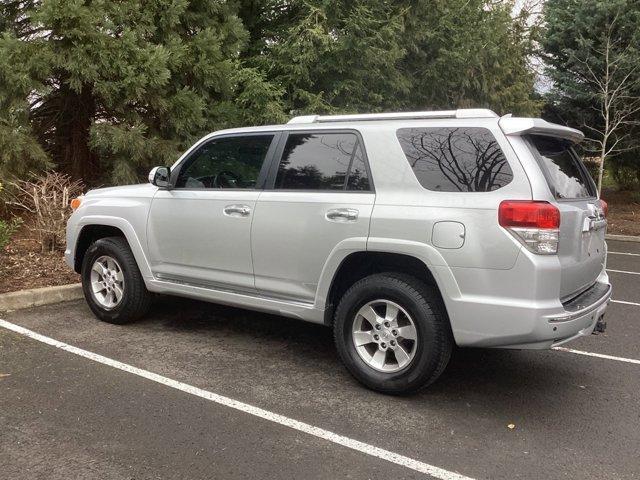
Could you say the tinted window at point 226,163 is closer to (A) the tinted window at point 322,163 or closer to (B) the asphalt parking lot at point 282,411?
(A) the tinted window at point 322,163

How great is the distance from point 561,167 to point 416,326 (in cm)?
148

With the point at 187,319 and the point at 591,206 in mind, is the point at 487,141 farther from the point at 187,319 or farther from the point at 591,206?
the point at 187,319

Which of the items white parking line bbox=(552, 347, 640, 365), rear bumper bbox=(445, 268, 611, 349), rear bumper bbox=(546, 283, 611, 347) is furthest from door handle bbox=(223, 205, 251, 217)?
white parking line bbox=(552, 347, 640, 365)

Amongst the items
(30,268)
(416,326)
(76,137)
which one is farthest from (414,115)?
(76,137)

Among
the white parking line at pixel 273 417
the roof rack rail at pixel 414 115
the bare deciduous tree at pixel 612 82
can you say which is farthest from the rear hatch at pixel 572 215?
the bare deciduous tree at pixel 612 82

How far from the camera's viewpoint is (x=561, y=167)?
384 centimetres

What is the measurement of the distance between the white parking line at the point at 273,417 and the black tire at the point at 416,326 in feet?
2.07

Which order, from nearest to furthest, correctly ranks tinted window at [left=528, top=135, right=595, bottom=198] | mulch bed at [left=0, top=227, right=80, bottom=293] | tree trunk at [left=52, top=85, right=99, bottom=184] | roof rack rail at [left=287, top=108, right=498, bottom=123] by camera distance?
1. tinted window at [left=528, top=135, right=595, bottom=198]
2. roof rack rail at [left=287, top=108, right=498, bottom=123]
3. mulch bed at [left=0, top=227, right=80, bottom=293]
4. tree trunk at [left=52, top=85, right=99, bottom=184]

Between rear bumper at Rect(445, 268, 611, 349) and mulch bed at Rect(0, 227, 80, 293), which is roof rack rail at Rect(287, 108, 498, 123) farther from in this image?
mulch bed at Rect(0, 227, 80, 293)

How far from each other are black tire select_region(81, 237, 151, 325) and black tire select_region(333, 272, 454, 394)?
2117mm

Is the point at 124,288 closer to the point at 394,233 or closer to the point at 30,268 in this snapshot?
the point at 30,268

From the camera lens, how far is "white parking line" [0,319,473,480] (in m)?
2.97

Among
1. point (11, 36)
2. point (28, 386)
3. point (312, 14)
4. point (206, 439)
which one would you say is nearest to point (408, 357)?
point (206, 439)

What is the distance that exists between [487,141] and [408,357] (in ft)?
4.89
